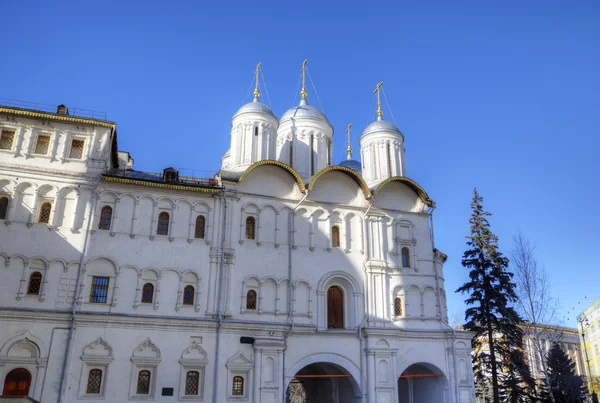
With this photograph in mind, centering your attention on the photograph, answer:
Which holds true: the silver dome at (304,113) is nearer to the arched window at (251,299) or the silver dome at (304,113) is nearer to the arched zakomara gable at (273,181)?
the arched zakomara gable at (273,181)

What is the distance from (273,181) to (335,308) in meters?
6.47

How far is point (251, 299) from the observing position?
21.2m

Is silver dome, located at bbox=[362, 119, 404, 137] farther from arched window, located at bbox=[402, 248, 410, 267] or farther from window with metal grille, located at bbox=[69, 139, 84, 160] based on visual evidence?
window with metal grille, located at bbox=[69, 139, 84, 160]

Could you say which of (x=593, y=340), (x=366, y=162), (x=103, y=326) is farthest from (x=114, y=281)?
(x=593, y=340)

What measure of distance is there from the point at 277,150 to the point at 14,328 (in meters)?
15.7

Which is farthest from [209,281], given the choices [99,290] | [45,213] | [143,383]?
[45,213]

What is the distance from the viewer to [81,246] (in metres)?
19.6

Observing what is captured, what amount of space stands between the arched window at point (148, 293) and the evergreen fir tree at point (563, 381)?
1593 cm

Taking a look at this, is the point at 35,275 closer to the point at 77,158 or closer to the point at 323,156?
the point at 77,158

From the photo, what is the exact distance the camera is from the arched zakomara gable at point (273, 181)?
22703 mm

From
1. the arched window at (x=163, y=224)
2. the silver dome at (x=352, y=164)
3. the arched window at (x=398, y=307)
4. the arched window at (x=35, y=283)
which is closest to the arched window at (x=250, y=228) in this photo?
the arched window at (x=163, y=224)

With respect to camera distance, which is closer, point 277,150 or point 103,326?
point 103,326

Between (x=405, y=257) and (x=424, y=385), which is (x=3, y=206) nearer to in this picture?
(x=405, y=257)

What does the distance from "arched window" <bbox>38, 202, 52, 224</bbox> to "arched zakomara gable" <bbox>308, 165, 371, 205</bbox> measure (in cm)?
1112
